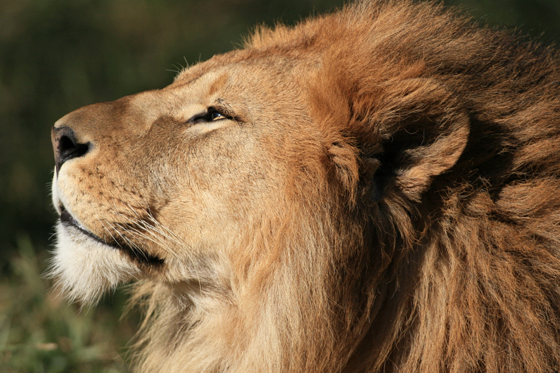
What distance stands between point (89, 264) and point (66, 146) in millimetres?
454

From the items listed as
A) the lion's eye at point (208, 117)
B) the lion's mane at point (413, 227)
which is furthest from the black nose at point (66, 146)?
the lion's mane at point (413, 227)

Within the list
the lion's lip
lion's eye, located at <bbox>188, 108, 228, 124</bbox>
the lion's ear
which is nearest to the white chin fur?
the lion's lip

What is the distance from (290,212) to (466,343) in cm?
73

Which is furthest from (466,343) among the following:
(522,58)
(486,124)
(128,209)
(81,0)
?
(81,0)

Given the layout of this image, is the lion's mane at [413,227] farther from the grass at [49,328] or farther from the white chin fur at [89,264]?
the grass at [49,328]

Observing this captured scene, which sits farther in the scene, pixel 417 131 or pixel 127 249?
pixel 127 249

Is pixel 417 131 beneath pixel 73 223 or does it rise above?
above

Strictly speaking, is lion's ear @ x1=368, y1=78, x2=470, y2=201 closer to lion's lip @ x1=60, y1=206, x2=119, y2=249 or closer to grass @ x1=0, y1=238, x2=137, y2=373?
lion's lip @ x1=60, y1=206, x2=119, y2=249

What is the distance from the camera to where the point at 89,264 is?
2.48 meters

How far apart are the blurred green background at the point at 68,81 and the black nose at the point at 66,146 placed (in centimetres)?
118

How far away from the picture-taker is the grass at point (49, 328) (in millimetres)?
3207

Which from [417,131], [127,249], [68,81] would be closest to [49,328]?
[127,249]

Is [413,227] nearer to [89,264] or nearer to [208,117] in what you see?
[208,117]

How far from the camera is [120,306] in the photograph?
4.02m
